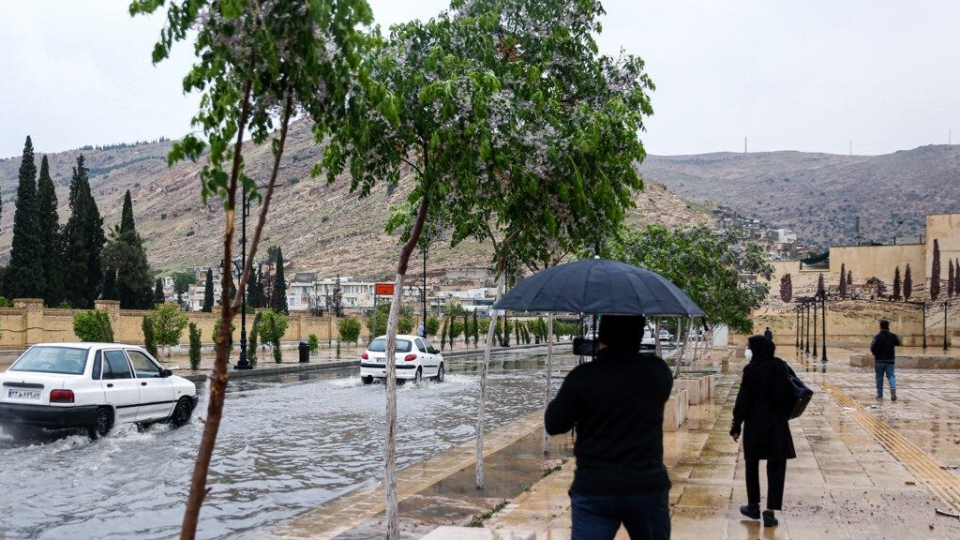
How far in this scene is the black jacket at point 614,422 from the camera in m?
4.11

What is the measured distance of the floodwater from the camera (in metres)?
8.76

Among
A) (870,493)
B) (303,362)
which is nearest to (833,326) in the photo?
(303,362)

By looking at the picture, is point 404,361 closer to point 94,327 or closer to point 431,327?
point 94,327

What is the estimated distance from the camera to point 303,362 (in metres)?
39.9

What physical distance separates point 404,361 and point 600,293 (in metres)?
22.0

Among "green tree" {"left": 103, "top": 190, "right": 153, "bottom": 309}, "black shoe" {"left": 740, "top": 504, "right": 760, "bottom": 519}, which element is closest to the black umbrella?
"black shoe" {"left": 740, "top": 504, "right": 760, "bottom": 519}

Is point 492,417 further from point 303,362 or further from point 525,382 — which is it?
point 303,362

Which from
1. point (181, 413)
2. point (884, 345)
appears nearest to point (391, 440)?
point (181, 413)

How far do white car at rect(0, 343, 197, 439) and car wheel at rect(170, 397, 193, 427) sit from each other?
0.14m

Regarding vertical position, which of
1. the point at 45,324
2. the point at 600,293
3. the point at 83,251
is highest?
the point at 83,251

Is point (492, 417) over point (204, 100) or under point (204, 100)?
under

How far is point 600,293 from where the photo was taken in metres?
5.07

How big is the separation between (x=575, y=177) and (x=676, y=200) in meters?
165

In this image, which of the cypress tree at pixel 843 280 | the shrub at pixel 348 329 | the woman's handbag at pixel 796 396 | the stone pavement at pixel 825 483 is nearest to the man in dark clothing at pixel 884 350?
the stone pavement at pixel 825 483
